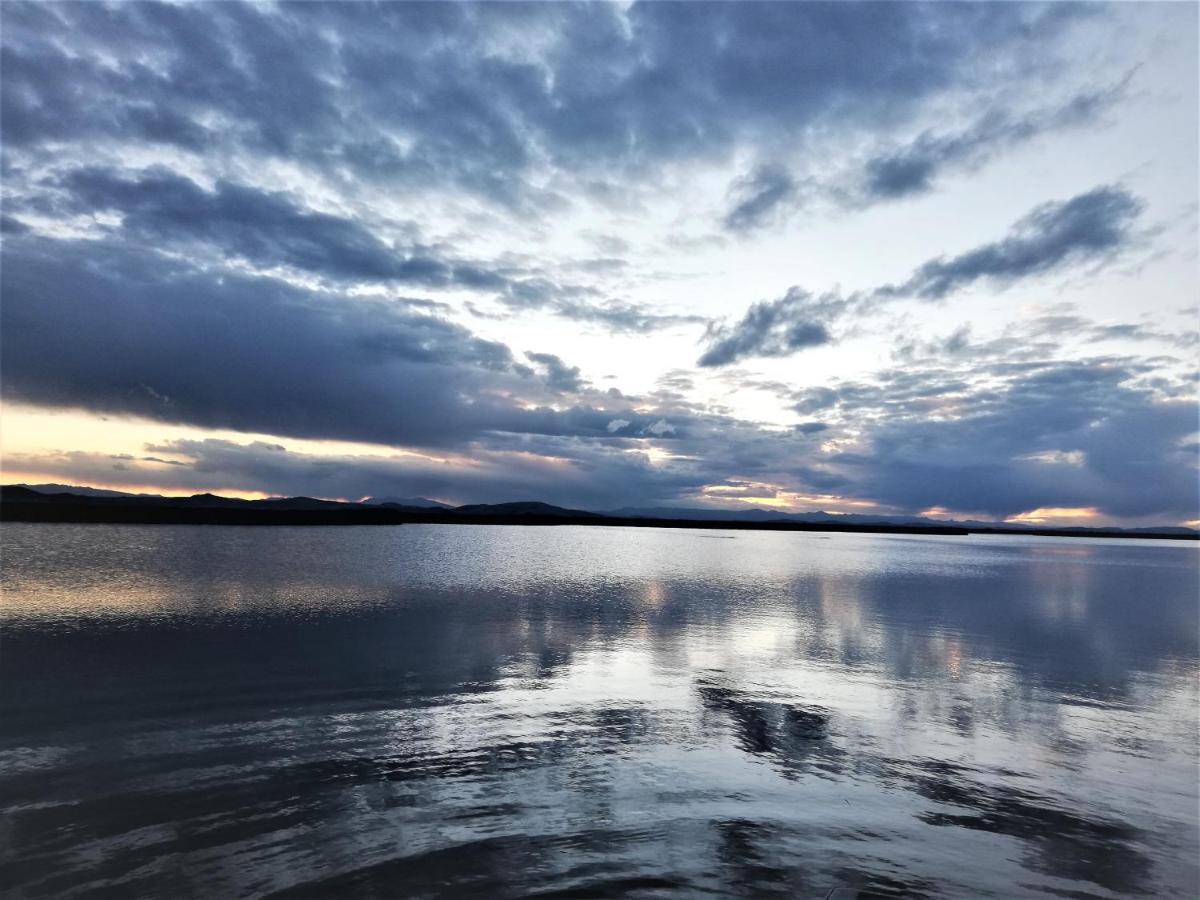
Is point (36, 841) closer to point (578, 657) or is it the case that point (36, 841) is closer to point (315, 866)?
A: point (315, 866)

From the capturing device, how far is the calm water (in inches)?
427

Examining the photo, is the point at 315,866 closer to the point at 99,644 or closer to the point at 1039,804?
the point at 1039,804

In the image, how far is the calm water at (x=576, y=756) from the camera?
35.6 ft

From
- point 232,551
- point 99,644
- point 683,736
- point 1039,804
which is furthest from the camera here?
point 232,551

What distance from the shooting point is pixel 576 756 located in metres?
15.7

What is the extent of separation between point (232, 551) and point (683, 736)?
7636 cm

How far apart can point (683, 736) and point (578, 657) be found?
1001cm

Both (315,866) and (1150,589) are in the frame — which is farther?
(1150,589)

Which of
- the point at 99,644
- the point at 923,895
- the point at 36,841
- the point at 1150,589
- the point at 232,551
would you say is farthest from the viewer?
the point at 232,551

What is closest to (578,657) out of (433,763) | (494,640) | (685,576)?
(494,640)

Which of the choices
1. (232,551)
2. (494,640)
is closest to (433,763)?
(494,640)

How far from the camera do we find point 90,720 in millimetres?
17453

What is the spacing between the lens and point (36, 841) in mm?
11102

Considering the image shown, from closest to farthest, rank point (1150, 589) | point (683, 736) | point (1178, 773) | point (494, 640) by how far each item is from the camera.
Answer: point (1178, 773)
point (683, 736)
point (494, 640)
point (1150, 589)
